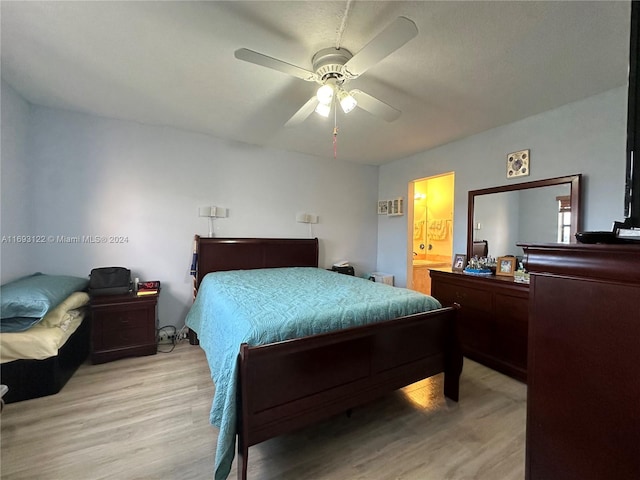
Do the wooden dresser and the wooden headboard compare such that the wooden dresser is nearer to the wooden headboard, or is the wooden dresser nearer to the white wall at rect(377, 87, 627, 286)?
the white wall at rect(377, 87, 627, 286)

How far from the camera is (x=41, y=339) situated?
1952 millimetres

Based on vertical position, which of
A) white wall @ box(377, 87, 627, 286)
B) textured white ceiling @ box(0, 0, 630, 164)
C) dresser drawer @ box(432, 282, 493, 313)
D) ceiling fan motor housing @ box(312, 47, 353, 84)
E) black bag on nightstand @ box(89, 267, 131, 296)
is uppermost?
textured white ceiling @ box(0, 0, 630, 164)

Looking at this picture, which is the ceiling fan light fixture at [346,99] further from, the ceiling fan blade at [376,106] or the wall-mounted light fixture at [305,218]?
the wall-mounted light fixture at [305,218]

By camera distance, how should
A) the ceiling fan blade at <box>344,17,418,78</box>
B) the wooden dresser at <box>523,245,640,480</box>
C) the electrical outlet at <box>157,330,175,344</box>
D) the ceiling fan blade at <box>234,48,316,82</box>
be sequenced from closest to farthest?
the wooden dresser at <box>523,245,640,480</box>, the ceiling fan blade at <box>344,17,418,78</box>, the ceiling fan blade at <box>234,48,316,82</box>, the electrical outlet at <box>157,330,175,344</box>

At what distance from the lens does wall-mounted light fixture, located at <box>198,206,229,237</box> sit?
3.38 meters

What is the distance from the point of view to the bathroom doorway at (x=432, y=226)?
447cm

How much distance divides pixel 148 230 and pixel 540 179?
4182 millimetres

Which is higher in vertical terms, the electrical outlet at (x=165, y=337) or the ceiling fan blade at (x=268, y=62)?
the ceiling fan blade at (x=268, y=62)

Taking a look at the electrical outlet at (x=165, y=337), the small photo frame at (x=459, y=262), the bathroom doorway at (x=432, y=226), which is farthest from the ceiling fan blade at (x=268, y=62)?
the bathroom doorway at (x=432, y=226)

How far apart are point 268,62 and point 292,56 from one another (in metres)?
0.36

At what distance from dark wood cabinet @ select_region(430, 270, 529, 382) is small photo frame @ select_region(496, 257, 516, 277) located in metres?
0.16

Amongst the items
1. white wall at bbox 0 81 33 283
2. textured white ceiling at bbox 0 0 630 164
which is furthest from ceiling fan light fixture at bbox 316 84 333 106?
white wall at bbox 0 81 33 283

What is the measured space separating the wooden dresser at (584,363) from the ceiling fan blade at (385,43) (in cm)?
107

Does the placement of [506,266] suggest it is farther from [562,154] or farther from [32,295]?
[32,295]
